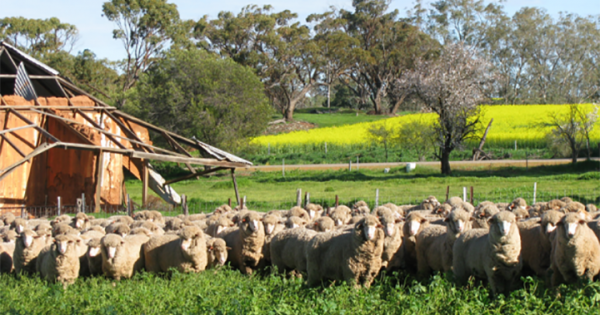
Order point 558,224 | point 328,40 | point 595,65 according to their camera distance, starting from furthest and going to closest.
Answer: point 595,65 < point 328,40 < point 558,224

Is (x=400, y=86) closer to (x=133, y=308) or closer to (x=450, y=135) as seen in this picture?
(x=450, y=135)

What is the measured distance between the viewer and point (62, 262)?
421 inches

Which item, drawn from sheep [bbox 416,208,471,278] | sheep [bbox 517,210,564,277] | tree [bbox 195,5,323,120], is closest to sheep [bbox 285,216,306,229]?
sheep [bbox 416,208,471,278]

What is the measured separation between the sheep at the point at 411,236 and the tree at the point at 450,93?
21139mm

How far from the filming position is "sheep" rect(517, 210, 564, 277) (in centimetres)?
881

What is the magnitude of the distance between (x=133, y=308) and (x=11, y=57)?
17.4 m

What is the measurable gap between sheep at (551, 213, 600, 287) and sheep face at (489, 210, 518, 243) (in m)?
0.68

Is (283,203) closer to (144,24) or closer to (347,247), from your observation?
(347,247)

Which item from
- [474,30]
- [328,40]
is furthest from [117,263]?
[474,30]

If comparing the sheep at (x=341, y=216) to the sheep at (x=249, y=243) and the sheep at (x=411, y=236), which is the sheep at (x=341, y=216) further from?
the sheep at (x=411, y=236)

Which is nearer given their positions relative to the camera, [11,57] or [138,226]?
[138,226]

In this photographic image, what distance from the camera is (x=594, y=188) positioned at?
23.2m

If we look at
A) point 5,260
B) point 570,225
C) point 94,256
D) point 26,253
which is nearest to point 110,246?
point 94,256

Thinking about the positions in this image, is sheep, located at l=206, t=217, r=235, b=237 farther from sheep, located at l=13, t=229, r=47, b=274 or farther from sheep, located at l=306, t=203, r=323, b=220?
sheep, located at l=13, t=229, r=47, b=274
